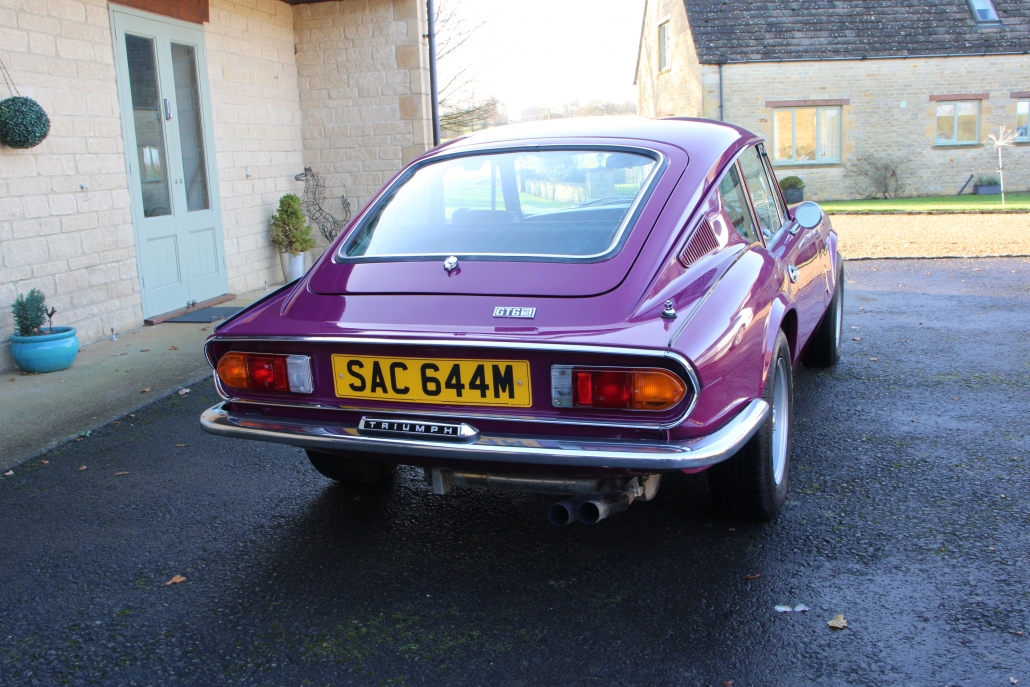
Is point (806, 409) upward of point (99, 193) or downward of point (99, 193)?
downward

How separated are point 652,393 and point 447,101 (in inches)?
920

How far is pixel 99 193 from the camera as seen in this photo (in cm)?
770

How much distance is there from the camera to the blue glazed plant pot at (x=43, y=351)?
647 cm

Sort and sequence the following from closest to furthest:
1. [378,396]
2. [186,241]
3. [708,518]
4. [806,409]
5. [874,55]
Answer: [378,396]
[708,518]
[806,409]
[186,241]
[874,55]

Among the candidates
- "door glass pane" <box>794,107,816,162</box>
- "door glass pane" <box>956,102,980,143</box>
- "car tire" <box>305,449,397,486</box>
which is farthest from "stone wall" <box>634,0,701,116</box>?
"car tire" <box>305,449,397,486</box>

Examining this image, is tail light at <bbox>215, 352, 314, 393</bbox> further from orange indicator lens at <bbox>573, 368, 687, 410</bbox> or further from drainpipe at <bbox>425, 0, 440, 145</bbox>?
drainpipe at <bbox>425, 0, 440, 145</bbox>

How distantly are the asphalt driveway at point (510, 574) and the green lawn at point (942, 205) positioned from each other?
15.7m

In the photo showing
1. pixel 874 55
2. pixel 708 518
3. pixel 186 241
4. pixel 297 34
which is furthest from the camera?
pixel 874 55

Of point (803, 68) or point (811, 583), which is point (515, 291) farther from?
point (803, 68)

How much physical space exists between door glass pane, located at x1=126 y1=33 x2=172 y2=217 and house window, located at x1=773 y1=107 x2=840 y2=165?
20.2 meters

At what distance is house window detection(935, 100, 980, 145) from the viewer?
25375mm

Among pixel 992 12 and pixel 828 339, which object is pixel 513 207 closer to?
pixel 828 339

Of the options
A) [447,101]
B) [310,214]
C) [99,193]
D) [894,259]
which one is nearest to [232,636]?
[99,193]

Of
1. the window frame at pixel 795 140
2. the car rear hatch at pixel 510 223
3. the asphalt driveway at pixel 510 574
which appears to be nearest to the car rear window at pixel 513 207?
the car rear hatch at pixel 510 223
